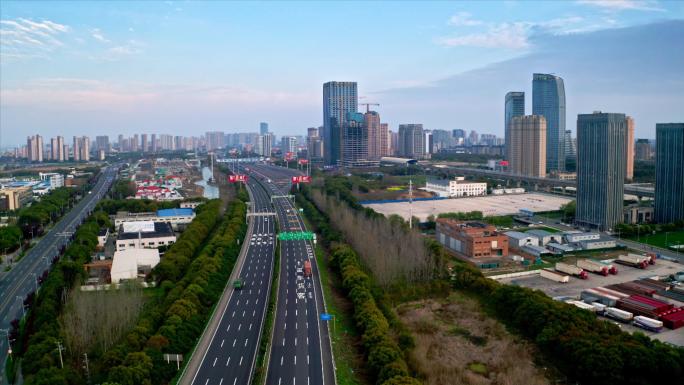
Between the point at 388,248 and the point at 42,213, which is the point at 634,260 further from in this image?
the point at 42,213

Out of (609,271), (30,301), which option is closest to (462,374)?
(609,271)

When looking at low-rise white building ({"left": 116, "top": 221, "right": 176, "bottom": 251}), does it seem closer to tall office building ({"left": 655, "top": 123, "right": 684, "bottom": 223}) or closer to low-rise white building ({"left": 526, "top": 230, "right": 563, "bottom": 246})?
low-rise white building ({"left": 526, "top": 230, "right": 563, "bottom": 246})

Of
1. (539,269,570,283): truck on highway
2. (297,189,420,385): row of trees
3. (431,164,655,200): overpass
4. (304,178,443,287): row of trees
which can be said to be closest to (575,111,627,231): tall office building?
(431,164,655,200): overpass

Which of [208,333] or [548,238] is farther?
[548,238]

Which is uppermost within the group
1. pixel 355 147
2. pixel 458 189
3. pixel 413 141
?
pixel 413 141

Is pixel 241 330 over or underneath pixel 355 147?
underneath

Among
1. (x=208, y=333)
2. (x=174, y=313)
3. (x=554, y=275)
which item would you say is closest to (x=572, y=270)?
(x=554, y=275)

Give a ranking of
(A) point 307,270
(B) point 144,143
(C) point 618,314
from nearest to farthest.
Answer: (C) point 618,314 < (A) point 307,270 < (B) point 144,143

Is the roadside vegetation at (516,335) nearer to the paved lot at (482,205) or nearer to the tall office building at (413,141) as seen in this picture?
the paved lot at (482,205)
